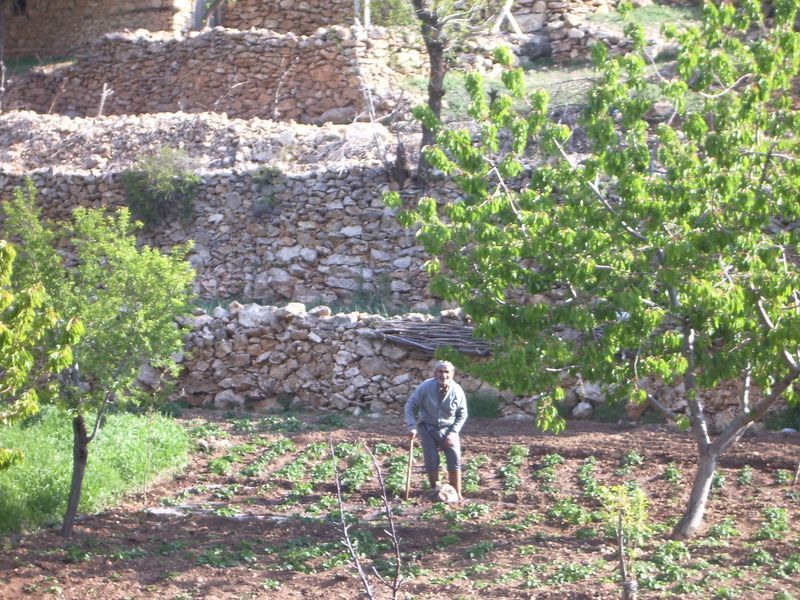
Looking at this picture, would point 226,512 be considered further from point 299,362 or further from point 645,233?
point 299,362

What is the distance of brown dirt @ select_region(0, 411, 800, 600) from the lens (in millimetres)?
7715

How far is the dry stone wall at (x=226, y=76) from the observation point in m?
20.8

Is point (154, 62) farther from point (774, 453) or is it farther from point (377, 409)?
point (774, 453)

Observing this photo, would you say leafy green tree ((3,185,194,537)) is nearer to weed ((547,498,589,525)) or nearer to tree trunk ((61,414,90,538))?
tree trunk ((61,414,90,538))

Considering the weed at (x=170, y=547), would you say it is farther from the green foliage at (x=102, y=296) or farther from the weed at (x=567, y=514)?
the weed at (x=567, y=514)

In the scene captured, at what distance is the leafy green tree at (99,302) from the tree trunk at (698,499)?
4.31 metres

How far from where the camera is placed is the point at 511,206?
327 inches

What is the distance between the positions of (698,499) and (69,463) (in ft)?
18.8

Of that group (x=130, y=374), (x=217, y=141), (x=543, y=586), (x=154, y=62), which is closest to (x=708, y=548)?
(x=543, y=586)

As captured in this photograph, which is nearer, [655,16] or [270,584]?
[270,584]

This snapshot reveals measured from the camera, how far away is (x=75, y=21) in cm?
A: 2641

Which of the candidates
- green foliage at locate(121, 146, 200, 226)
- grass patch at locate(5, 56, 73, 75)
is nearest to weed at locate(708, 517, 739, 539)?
green foliage at locate(121, 146, 200, 226)

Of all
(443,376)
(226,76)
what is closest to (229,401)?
(443,376)

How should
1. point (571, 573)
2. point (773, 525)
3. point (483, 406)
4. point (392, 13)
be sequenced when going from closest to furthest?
1. point (571, 573)
2. point (773, 525)
3. point (483, 406)
4. point (392, 13)
